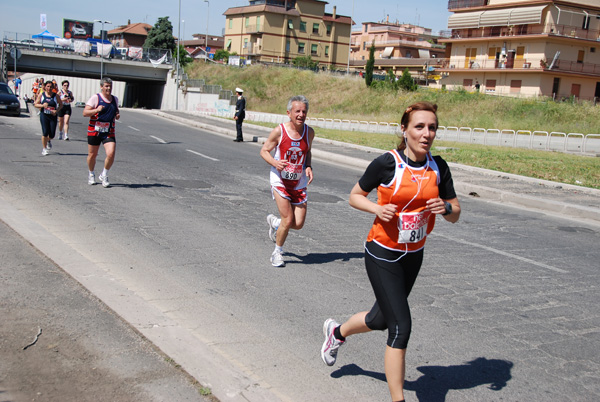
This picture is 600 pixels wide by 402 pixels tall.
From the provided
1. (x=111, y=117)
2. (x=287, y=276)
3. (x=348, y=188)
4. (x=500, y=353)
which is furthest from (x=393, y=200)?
(x=348, y=188)

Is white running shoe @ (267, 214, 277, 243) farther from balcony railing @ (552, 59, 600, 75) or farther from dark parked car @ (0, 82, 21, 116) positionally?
balcony railing @ (552, 59, 600, 75)

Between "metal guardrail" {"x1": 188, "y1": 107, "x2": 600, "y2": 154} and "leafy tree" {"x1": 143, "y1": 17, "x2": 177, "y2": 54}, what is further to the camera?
"leafy tree" {"x1": 143, "y1": 17, "x2": 177, "y2": 54}

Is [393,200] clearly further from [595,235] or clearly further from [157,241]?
[595,235]

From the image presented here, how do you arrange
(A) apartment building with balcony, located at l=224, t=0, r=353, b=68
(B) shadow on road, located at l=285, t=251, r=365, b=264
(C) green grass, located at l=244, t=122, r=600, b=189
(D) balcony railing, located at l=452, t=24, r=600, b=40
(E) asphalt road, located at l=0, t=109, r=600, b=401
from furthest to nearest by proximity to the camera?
1. (A) apartment building with balcony, located at l=224, t=0, r=353, b=68
2. (D) balcony railing, located at l=452, t=24, r=600, b=40
3. (C) green grass, located at l=244, t=122, r=600, b=189
4. (B) shadow on road, located at l=285, t=251, r=365, b=264
5. (E) asphalt road, located at l=0, t=109, r=600, b=401

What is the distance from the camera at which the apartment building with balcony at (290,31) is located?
97.6 metres

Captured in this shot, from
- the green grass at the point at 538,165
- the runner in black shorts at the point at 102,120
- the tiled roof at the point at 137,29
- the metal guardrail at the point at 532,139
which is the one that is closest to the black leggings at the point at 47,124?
the runner in black shorts at the point at 102,120

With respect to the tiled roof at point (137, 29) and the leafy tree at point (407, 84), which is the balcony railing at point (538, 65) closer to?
the leafy tree at point (407, 84)

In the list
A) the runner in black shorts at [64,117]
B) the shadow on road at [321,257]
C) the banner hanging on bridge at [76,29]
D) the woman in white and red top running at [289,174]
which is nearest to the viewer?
the woman in white and red top running at [289,174]

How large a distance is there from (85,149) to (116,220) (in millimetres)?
9440

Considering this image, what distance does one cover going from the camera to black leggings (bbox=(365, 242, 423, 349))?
3.60 metres

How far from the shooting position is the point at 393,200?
370 cm

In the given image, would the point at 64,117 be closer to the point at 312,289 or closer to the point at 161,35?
the point at 312,289

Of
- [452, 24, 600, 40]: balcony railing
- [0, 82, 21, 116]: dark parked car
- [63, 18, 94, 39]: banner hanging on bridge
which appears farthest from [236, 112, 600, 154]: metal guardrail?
[63, 18, 94, 39]: banner hanging on bridge

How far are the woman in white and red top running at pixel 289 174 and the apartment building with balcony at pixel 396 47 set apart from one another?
272 feet
